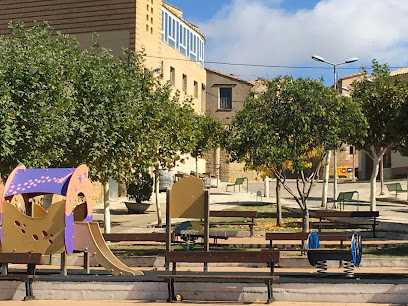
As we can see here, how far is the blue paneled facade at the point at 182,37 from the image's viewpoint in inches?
1892

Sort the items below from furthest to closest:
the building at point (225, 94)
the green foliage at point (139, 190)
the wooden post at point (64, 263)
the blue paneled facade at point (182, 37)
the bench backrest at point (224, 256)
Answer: the building at point (225, 94), the blue paneled facade at point (182, 37), the green foliage at point (139, 190), the wooden post at point (64, 263), the bench backrest at point (224, 256)

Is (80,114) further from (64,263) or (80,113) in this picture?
(64,263)

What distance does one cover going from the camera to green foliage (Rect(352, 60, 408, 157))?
2672 centimetres

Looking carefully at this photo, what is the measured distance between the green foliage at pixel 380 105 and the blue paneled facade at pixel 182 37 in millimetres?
21879

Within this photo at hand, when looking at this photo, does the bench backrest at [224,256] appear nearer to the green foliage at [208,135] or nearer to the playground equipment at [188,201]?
the playground equipment at [188,201]

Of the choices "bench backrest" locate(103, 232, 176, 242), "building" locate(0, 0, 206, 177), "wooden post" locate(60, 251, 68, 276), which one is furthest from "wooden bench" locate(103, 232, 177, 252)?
"building" locate(0, 0, 206, 177)

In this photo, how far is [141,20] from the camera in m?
41.8

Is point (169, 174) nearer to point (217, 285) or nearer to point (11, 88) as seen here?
point (11, 88)

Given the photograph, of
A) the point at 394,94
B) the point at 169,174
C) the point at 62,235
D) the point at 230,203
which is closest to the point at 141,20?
the point at 169,174

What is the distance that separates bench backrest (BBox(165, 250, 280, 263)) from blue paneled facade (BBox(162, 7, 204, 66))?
120 feet

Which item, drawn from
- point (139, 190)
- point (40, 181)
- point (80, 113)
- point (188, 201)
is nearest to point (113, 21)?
point (139, 190)

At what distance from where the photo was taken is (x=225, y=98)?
63469 millimetres

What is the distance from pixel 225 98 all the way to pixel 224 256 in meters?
52.0

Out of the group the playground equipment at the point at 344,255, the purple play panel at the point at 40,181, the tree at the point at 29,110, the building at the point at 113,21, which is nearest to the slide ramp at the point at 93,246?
the purple play panel at the point at 40,181
